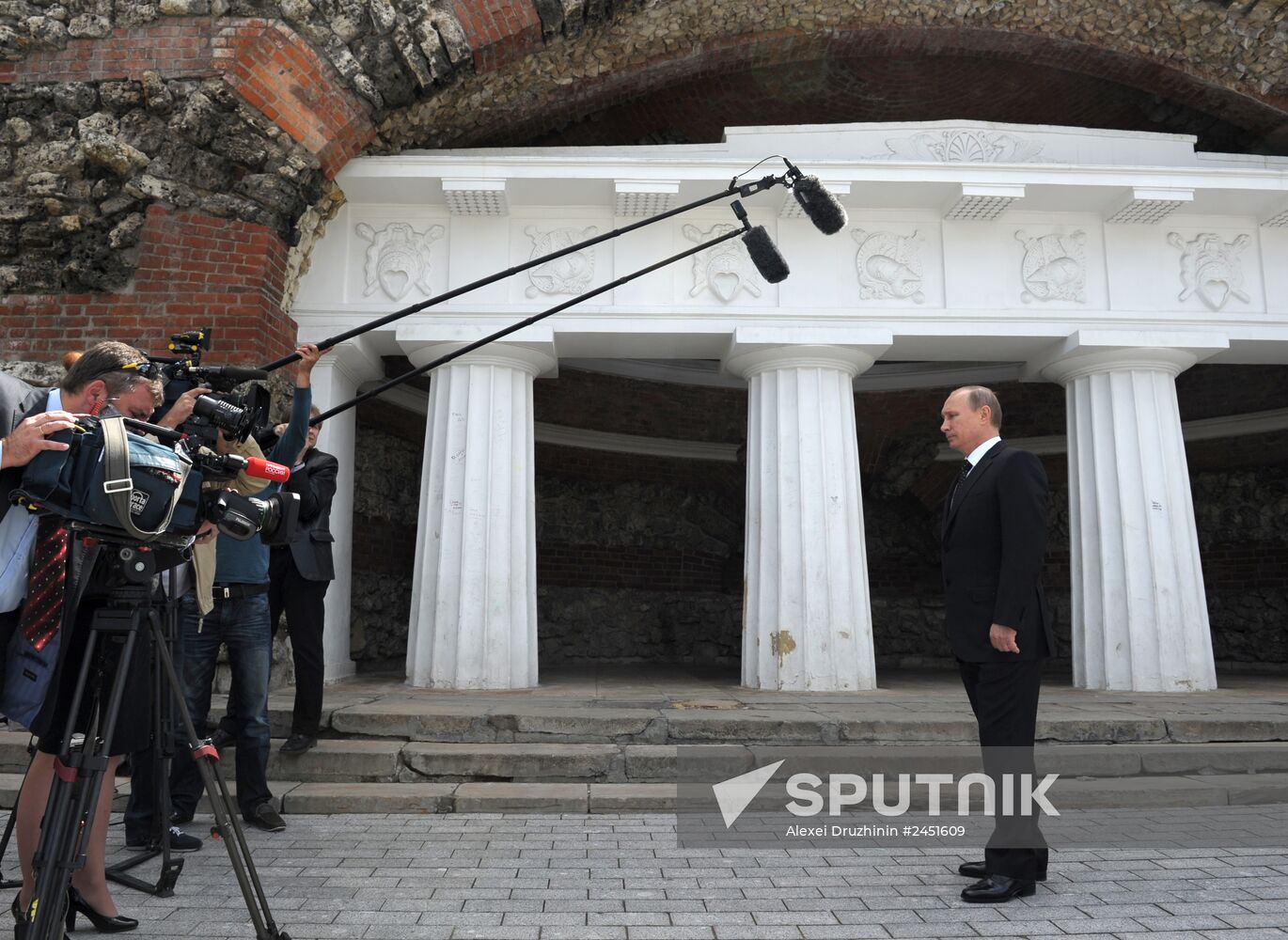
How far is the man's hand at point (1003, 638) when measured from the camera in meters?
3.29

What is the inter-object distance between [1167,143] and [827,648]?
550 cm

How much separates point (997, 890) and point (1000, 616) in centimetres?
94

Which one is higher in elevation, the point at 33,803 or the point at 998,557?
the point at 998,557

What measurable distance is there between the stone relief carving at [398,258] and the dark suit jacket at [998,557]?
18.7 ft

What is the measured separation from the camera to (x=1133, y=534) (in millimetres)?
7973

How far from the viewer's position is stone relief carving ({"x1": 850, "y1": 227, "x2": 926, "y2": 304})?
819 centimetres

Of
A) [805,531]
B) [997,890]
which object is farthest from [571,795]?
[805,531]

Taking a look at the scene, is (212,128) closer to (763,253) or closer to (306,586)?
(306,586)

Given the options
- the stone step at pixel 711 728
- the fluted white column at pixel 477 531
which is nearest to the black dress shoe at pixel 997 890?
the stone step at pixel 711 728

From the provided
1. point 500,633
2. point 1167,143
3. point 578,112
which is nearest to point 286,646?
point 500,633

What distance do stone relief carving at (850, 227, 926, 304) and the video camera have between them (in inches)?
254

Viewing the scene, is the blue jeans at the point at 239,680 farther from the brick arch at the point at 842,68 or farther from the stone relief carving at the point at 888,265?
the stone relief carving at the point at 888,265

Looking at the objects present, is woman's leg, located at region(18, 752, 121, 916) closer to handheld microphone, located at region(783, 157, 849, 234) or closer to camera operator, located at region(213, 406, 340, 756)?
camera operator, located at region(213, 406, 340, 756)

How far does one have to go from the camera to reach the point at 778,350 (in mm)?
8047
